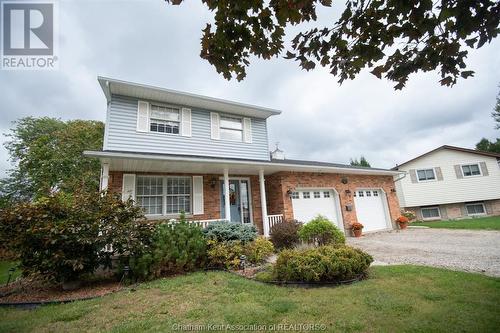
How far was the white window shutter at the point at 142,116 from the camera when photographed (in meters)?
9.13

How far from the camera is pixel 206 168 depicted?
362 inches

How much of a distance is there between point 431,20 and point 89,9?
8284 mm

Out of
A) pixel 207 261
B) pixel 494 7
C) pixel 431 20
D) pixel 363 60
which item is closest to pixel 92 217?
pixel 207 261

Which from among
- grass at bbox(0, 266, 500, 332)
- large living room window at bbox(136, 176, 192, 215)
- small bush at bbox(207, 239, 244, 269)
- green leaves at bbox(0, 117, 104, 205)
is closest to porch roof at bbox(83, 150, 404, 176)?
large living room window at bbox(136, 176, 192, 215)

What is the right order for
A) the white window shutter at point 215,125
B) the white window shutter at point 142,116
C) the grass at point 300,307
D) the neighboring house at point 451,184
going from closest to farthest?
1. the grass at point 300,307
2. the white window shutter at point 142,116
3. the white window shutter at point 215,125
4. the neighboring house at point 451,184

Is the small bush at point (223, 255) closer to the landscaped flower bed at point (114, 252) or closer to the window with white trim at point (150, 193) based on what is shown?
the landscaped flower bed at point (114, 252)

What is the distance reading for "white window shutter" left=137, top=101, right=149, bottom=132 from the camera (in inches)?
360

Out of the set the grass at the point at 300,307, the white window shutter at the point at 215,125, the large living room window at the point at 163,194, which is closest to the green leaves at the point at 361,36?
the grass at the point at 300,307

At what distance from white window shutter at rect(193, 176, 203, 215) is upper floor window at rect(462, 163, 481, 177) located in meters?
21.7

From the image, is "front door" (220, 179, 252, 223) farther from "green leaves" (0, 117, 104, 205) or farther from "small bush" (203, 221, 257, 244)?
"green leaves" (0, 117, 104, 205)

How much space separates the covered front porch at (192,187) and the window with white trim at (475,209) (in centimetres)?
1891

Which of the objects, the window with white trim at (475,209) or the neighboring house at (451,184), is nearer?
the neighboring house at (451,184)

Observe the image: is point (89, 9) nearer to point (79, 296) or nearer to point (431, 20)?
point (79, 296)

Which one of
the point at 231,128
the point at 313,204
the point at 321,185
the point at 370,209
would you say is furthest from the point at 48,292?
the point at 370,209
